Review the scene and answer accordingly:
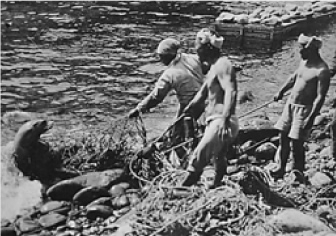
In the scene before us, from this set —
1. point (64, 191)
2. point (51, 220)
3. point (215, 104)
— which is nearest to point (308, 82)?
point (215, 104)

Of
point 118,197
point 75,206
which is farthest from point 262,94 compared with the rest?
point 75,206

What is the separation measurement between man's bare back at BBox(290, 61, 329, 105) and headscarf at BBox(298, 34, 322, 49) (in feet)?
0.32

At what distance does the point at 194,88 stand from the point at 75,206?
98cm

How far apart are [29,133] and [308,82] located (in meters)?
1.65

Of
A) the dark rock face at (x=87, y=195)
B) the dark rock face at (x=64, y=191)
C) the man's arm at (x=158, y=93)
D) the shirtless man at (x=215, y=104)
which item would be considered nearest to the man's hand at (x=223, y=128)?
the shirtless man at (x=215, y=104)

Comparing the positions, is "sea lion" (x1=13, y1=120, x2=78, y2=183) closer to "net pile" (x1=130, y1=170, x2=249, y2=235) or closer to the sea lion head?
the sea lion head

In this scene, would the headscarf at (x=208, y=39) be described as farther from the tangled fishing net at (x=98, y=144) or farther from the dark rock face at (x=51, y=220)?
the dark rock face at (x=51, y=220)

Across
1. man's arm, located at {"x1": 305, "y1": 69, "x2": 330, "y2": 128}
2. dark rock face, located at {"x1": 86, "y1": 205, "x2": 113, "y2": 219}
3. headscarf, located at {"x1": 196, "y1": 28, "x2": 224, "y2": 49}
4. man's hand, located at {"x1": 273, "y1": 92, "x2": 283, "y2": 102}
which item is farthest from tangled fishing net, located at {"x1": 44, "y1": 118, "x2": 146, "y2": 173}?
man's arm, located at {"x1": 305, "y1": 69, "x2": 330, "y2": 128}

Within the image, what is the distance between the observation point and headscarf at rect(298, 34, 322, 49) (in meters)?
3.16

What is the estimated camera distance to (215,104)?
3.06 meters

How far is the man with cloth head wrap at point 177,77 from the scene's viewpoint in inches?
126

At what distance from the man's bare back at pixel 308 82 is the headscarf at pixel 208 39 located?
19.4 inches

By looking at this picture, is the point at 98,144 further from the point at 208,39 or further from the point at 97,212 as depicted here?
the point at 208,39

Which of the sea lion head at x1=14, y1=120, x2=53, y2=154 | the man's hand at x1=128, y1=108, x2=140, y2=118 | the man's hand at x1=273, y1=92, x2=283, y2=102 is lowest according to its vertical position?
the sea lion head at x1=14, y1=120, x2=53, y2=154
